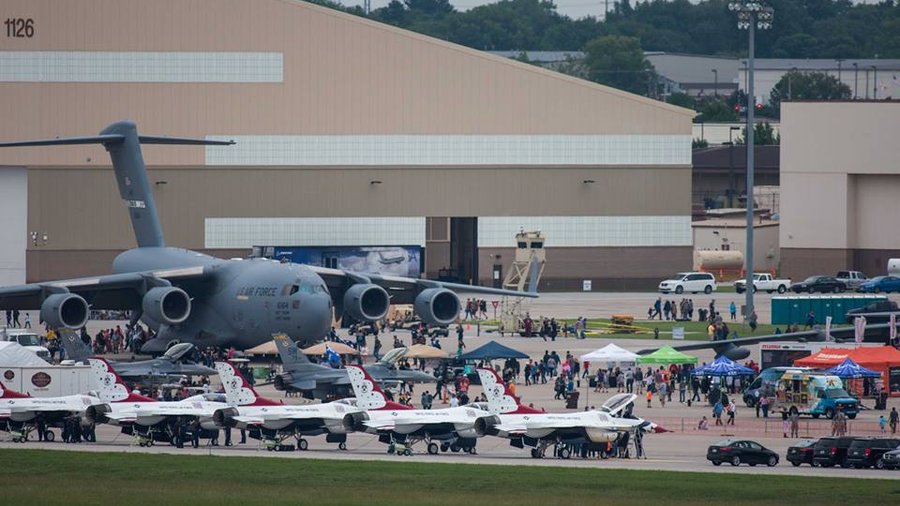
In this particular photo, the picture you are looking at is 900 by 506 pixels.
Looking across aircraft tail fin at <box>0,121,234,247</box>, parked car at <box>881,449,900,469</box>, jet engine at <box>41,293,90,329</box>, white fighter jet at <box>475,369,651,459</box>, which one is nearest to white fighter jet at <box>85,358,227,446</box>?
white fighter jet at <box>475,369,651,459</box>

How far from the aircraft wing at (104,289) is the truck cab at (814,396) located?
22418 mm

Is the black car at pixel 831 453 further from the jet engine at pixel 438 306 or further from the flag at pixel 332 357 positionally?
the jet engine at pixel 438 306

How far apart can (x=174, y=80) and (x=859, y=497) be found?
210 feet

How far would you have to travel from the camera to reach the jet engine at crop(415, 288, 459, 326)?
2549 inches

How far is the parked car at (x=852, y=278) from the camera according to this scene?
10144 cm

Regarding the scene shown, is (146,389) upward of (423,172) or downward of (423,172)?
downward

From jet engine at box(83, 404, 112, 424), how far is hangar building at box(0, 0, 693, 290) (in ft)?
→ 161

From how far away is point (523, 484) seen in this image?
40750mm

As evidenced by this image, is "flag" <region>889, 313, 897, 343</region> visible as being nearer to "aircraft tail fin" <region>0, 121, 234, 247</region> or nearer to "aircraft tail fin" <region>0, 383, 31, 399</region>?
"aircraft tail fin" <region>0, 121, 234, 247</region>

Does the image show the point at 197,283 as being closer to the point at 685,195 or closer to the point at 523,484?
the point at 523,484

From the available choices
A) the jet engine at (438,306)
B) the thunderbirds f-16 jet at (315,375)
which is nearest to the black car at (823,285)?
the jet engine at (438,306)

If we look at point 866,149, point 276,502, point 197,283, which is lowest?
point 276,502

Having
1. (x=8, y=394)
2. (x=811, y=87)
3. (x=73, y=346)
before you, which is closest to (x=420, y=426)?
(x=8, y=394)

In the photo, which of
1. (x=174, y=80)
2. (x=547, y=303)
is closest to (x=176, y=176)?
(x=174, y=80)
